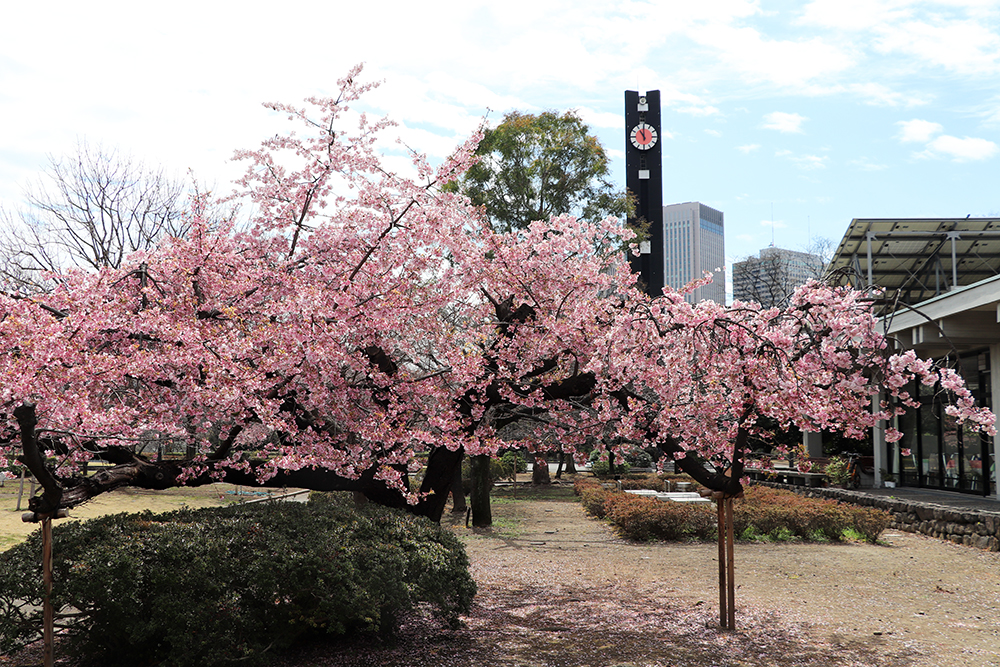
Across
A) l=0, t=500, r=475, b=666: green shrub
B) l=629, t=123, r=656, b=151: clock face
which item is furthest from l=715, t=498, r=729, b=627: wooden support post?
l=629, t=123, r=656, b=151: clock face

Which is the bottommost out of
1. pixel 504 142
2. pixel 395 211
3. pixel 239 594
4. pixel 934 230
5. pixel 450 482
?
pixel 239 594

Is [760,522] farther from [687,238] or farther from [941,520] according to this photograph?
[687,238]

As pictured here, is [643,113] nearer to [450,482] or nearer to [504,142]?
[504,142]

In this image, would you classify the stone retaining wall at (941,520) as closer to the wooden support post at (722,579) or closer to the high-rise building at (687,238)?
the wooden support post at (722,579)

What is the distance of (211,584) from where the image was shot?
477cm

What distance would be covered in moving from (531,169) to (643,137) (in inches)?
985

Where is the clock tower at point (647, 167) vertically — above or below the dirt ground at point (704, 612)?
above

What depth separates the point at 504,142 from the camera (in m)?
20.4

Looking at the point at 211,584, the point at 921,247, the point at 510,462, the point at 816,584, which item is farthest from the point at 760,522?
the point at 510,462

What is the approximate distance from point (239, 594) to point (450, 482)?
2891 millimetres

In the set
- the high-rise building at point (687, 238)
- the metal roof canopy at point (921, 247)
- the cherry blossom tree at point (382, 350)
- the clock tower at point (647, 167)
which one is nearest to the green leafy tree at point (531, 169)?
the metal roof canopy at point (921, 247)

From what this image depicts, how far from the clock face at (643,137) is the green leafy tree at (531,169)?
23.7m

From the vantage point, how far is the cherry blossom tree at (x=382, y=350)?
207 inches

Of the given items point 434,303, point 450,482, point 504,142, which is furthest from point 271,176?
point 504,142
